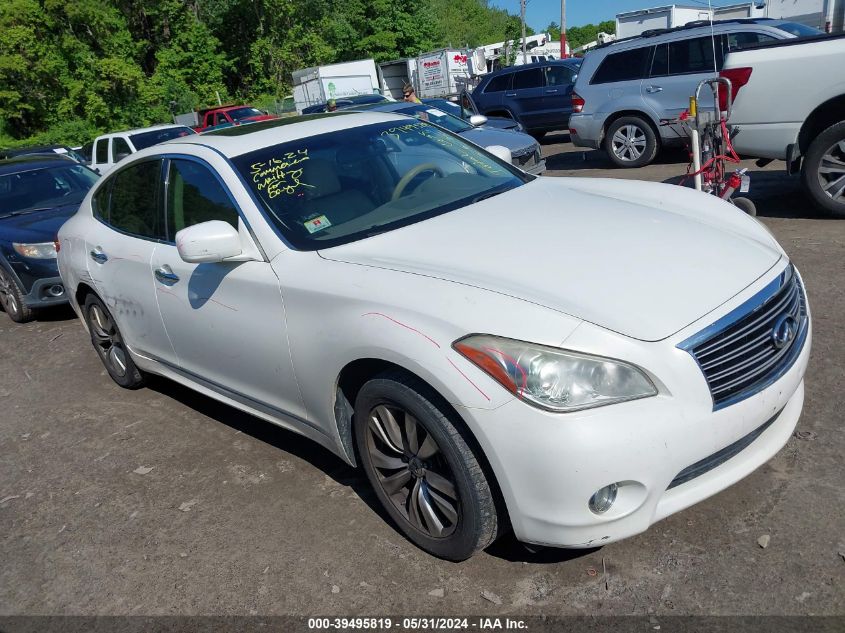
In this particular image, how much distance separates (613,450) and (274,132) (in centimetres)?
259

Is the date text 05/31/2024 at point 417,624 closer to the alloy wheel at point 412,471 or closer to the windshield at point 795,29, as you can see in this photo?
the alloy wheel at point 412,471

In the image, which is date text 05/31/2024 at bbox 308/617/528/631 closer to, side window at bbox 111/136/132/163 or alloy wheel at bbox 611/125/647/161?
alloy wheel at bbox 611/125/647/161

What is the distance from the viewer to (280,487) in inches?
143

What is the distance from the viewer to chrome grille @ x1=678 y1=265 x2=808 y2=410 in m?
2.42

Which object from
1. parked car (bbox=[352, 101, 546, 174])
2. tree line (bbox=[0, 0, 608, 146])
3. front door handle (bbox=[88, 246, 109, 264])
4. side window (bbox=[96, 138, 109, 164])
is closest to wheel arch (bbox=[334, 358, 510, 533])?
front door handle (bbox=[88, 246, 109, 264])

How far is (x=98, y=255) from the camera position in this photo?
4621 mm

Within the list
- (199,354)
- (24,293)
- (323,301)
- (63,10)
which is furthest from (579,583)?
(63,10)

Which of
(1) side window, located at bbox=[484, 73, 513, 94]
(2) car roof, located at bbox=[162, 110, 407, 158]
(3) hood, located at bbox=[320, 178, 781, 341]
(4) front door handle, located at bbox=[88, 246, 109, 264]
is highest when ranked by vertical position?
(2) car roof, located at bbox=[162, 110, 407, 158]

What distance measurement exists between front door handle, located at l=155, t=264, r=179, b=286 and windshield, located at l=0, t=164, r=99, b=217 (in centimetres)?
502

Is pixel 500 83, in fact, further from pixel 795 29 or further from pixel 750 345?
pixel 750 345

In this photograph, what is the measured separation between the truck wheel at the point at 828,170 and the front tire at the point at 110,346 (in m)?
5.89

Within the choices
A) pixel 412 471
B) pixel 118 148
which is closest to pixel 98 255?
pixel 412 471

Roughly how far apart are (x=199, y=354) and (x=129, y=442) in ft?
3.43

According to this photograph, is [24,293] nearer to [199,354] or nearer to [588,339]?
[199,354]
